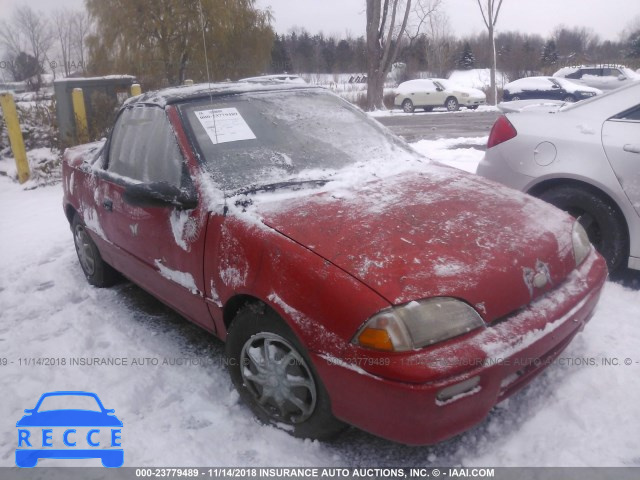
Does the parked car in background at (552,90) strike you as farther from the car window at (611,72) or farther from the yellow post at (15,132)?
the yellow post at (15,132)

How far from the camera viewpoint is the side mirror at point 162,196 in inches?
97.4

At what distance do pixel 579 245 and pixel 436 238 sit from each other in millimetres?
853

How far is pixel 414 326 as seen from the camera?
178 centimetres

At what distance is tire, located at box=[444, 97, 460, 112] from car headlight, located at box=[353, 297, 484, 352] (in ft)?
69.3

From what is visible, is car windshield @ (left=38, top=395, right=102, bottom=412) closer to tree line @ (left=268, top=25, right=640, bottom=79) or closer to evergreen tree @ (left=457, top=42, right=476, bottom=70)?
tree line @ (left=268, top=25, right=640, bottom=79)

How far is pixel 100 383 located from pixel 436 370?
6.26ft

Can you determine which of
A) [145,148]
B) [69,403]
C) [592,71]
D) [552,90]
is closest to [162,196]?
[145,148]

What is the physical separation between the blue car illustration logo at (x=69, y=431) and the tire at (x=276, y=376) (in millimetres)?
631

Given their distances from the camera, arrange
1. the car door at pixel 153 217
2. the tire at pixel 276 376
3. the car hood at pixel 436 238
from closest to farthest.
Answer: the car hood at pixel 436 238 → the tire at pixel 276 376 → the car door at pixel 153 217

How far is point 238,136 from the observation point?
279 centimetres

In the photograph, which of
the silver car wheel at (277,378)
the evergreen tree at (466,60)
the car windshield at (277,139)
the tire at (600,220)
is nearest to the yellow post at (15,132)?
the car windshield at (277,139)

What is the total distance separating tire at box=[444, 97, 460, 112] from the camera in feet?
70.2

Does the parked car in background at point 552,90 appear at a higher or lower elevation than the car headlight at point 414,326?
higher

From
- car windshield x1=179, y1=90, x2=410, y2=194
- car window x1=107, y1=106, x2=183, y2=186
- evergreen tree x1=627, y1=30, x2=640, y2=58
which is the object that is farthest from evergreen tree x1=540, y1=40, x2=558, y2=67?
car window x1=107, y1=106, x2=183, y2=186
